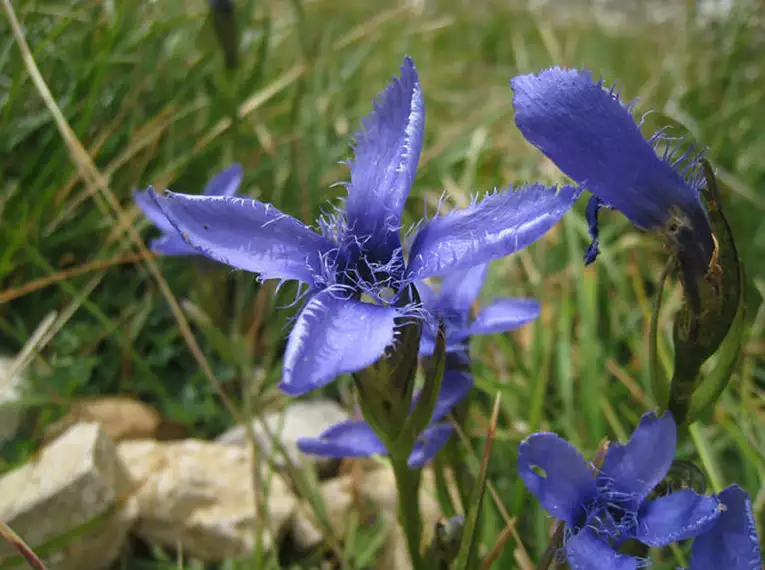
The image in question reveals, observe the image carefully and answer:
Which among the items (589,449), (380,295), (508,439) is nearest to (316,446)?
(380,295)

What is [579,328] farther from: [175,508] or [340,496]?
[175,508]

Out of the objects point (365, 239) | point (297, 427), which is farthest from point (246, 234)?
point (297, 427)

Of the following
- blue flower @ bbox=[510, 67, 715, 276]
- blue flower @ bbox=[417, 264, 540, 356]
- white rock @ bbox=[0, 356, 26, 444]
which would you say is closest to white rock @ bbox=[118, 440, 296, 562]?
white rock @ bbox=[0, 356, 26, 444]

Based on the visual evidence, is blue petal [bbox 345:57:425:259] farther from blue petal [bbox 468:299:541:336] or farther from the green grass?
the green grass

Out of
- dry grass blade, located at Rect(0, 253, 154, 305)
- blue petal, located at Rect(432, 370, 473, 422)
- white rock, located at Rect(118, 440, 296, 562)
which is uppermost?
blue petal, located at Rect(432, 370, 473, 422)

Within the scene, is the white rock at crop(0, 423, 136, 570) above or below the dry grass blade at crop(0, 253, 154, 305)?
below

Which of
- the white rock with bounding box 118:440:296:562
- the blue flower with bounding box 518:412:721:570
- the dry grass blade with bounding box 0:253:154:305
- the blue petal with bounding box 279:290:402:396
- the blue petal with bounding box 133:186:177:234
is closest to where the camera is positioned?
the blue petal with bounding box 279:290:402:396

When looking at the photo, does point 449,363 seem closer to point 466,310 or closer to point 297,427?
point 466,310
